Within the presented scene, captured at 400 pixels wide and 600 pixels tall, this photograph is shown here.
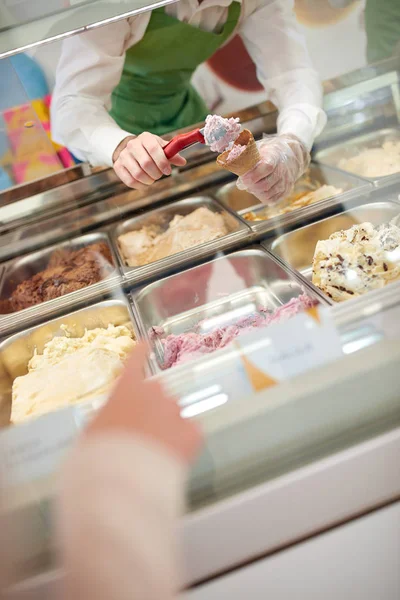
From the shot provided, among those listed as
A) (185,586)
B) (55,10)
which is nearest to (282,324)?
(185,586)

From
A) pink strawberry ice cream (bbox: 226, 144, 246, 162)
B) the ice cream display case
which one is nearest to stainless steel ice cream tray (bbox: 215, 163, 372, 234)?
the ice cream display case

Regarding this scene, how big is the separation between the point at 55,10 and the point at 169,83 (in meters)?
Result: 1.00

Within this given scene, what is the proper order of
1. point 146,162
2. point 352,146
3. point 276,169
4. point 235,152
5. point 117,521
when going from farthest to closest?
point 352,146, point 276,169, point 146,162, point 235,152, point 117,521

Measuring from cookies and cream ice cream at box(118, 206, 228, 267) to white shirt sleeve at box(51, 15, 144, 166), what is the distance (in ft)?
1.00

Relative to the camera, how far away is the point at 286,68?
2012 mm

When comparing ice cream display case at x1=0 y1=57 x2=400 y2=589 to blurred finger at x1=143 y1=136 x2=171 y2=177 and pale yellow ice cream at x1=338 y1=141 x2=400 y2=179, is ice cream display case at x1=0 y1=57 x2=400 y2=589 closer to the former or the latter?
pale yellow ice cream at x1=338 y1=141 x2=400 y2=179

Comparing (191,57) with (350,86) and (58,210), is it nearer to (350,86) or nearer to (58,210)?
(350,86)

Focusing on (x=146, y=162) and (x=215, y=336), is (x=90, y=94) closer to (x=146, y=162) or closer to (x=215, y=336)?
(x=146, y=162)

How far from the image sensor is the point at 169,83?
2221 mm

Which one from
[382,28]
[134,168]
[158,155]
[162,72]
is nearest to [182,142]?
[158,155]

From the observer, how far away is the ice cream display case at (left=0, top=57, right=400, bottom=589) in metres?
0.96

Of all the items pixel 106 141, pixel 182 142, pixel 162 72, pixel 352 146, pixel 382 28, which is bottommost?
pixel 182 142

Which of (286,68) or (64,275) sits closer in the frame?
(64,275)

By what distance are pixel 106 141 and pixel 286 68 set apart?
2.88ft
